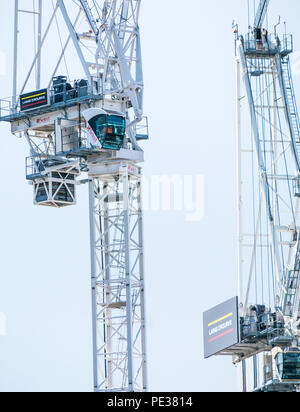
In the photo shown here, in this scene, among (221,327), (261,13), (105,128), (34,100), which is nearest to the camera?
(105,128)

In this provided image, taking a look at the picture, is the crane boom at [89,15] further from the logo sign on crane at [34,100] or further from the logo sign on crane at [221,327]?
the logo sign on crane at [221,327]

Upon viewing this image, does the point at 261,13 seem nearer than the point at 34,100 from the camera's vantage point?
No

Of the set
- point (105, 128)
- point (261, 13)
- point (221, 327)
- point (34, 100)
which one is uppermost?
point (261, 13)

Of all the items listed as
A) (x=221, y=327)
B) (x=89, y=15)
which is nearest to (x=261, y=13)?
(x=89, y=15)

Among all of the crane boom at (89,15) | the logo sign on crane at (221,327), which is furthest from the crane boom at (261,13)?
the logo sign on crane at (221,327)

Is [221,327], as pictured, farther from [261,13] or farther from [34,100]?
[261,13]

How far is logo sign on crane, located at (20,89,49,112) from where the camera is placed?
10812 centimetres

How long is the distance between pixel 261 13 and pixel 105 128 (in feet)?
83.4

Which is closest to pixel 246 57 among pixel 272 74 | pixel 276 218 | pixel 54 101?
pixel 272 74

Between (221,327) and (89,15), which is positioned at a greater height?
(89,15)

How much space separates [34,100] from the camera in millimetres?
109000

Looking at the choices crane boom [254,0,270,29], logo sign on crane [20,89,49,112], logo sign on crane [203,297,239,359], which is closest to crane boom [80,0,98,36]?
logo sign on crane [20,89,49,112]

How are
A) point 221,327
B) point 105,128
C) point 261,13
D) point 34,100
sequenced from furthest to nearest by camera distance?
point 261,13 < point 221,327 < point 34,100 < point 105,128

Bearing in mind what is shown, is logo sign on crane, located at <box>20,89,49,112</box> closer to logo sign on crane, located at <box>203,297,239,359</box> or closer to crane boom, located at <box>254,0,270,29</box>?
logo sign on crane, located at <box>203,297,239,359</box>
